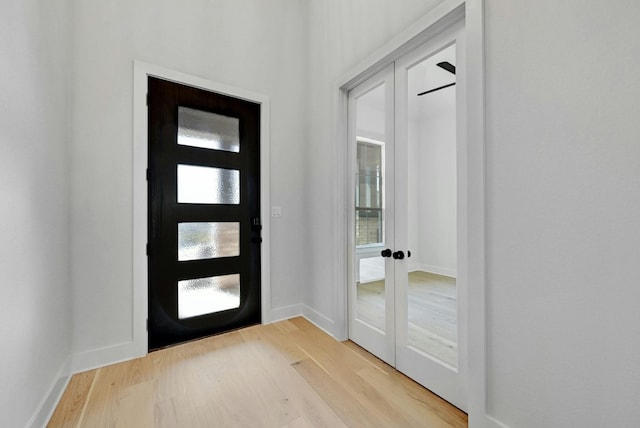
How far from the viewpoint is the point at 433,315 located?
5.69ft

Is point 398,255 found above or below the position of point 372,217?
below

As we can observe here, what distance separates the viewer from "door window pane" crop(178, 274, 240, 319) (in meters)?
2.31

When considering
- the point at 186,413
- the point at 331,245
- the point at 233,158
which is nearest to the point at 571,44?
the point at 331,245

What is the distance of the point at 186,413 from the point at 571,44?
2613mm

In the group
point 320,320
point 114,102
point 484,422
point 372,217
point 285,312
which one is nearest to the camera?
point 484,422

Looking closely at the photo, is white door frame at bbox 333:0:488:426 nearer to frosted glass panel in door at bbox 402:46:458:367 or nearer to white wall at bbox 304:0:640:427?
white wall at bbox 304:0:640:427

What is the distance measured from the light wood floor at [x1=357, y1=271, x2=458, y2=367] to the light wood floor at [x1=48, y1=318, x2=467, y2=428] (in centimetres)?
27

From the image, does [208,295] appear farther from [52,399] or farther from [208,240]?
[52,399]

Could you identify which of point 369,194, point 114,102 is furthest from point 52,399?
point 369,194

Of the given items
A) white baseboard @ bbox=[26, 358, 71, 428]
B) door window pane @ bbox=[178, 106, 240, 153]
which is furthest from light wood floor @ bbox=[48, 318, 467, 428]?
door window pane @ bbox=[178, 106, 240, 153]

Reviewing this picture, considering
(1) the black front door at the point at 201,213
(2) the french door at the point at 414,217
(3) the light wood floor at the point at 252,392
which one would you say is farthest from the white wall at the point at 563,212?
(1) the black front door at the point at 201,213

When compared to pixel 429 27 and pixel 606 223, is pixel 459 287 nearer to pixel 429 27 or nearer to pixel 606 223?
pixel 606 223

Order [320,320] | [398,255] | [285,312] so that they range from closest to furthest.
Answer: [398,255], [320,320], [285,312]

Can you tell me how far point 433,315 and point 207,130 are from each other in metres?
2.47
